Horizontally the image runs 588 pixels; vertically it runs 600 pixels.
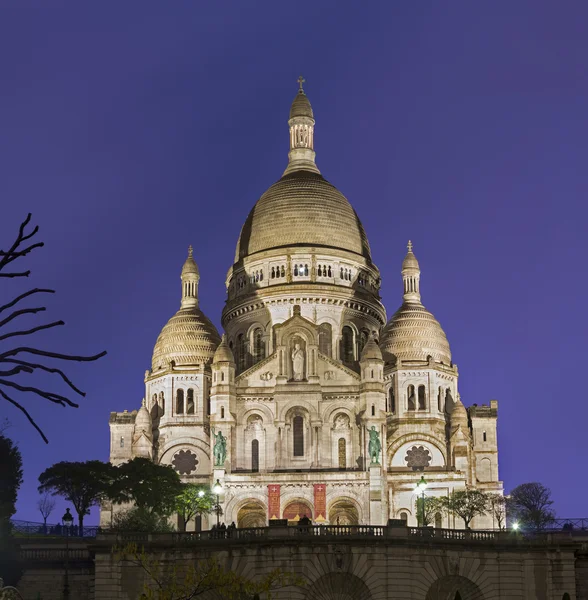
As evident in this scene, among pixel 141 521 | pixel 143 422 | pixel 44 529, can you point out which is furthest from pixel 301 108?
pixel 44 529

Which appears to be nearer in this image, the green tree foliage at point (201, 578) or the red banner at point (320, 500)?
the green tree foliage at point (201, 578)

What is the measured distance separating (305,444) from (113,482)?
23246 millimetres

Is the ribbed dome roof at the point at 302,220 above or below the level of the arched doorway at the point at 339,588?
above

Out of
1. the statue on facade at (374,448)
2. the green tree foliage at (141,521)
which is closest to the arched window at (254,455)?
the statue on facade at (374,448)

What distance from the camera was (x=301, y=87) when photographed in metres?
148

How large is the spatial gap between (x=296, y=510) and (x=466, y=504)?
13869mm

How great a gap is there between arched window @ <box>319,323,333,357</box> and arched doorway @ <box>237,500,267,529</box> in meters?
19.2

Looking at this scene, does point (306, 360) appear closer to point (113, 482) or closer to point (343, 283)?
point (343, 283)

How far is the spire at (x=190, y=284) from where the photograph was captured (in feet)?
452

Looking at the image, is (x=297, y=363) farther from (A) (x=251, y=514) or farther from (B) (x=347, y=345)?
(A) (x=251, y=514)

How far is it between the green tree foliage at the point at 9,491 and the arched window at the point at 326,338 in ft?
177

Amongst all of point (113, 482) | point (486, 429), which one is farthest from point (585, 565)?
point (486, 429)

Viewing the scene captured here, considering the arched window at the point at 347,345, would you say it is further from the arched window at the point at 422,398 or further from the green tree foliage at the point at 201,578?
the green tree foliage at the point at 201,578

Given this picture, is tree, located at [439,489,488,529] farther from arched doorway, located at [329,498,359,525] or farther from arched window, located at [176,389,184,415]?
arched window, located at [176,389,184,415]
